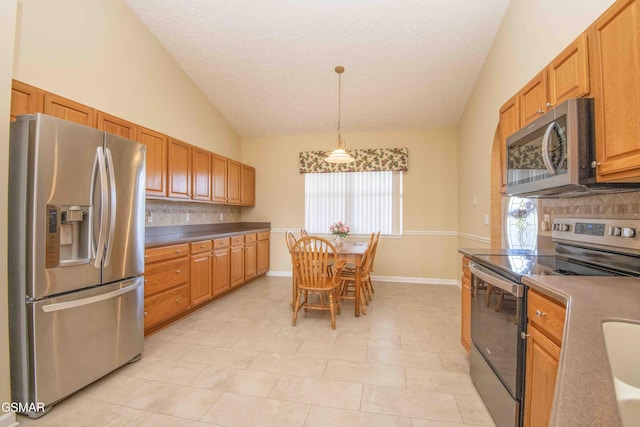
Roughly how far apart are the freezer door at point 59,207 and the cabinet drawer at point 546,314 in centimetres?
251

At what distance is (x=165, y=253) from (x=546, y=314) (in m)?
2.93

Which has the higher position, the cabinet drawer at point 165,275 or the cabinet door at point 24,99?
the cabinet door at point 24,99

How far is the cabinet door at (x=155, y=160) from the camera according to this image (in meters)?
2.99

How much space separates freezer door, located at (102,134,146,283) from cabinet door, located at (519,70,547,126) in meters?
2.82

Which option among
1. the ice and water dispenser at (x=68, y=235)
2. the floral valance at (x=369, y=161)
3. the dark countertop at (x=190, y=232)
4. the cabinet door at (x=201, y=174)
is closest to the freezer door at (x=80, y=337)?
the ice and water dispenser at (x=68, y=235)

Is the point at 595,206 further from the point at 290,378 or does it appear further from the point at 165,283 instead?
the point at 165,283

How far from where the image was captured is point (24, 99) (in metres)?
1.95

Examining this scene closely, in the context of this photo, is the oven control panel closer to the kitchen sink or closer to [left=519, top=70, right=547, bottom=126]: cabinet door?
[left=519, top=70, right=547, bottom=126]: cabinet door

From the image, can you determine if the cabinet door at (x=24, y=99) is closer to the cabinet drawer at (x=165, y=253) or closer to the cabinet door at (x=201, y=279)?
the cabinet drawer at (x=165, y=253)

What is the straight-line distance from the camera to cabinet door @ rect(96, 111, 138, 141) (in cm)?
252

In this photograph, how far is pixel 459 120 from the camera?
4520 millimetres

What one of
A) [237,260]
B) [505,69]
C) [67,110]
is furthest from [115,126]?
[505,69]

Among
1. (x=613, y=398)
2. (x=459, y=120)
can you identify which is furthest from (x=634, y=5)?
(x=459, y=120)

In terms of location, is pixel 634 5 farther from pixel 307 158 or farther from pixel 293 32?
pixel 307 158
